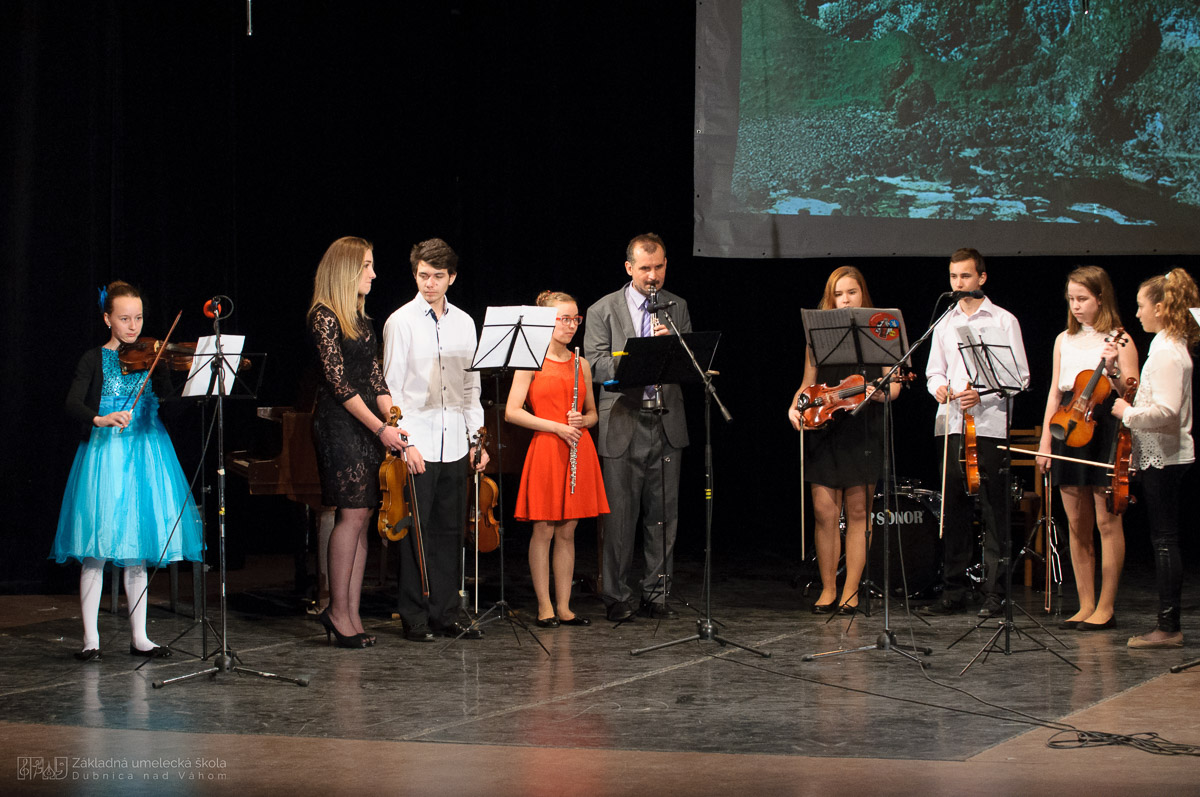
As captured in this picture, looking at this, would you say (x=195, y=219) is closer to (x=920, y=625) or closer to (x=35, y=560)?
(x=35, y=560)

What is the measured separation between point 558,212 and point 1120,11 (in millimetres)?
3737

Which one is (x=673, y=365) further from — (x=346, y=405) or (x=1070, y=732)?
(x=1070, y=732)

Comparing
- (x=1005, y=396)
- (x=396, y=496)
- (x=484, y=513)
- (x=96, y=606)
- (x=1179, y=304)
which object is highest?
(x=1179, y=304)

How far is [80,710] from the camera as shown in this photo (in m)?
4.14

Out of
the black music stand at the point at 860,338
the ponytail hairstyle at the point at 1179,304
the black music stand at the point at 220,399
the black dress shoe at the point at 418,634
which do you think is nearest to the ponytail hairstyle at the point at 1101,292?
the ponytail hairstyle at the point at 1179,304

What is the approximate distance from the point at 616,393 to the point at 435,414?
3.08 ft

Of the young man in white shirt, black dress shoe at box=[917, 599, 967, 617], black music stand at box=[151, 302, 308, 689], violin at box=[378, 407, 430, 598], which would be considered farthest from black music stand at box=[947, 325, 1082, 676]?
black music stand at box=[151, 302, 308, 689]

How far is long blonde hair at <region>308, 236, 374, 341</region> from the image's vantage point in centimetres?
494

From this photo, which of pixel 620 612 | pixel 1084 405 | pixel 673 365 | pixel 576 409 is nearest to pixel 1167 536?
pixel 1084 405

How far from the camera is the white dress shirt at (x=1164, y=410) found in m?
4.92

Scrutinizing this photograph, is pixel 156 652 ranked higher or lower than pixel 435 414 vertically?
lower

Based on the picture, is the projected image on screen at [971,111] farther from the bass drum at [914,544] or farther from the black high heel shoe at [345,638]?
the black high heel shoe at [345,638]

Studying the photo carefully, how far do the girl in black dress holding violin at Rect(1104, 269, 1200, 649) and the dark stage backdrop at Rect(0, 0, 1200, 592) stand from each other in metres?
3.18

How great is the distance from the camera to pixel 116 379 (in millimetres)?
5191
